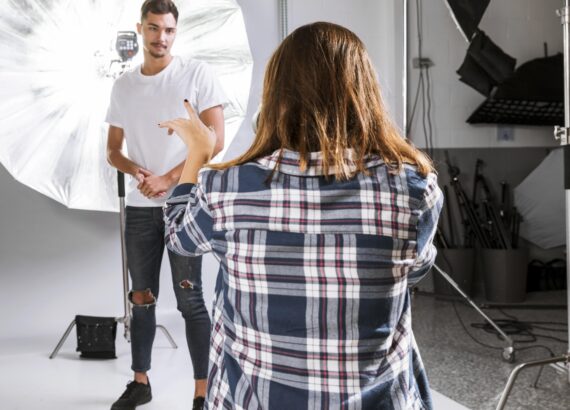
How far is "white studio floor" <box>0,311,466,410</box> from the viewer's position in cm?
225

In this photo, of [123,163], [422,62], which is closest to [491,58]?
[422,62]

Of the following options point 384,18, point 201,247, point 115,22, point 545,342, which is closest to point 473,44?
point 384,18

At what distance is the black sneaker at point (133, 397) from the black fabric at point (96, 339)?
0.55m

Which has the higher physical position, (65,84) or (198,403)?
(65,84)

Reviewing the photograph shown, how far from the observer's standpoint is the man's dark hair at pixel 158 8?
246 cm

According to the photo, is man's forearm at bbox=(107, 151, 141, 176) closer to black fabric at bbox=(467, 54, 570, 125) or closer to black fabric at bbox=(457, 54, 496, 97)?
black fabric at bbox=(457, 54, 496, 97)

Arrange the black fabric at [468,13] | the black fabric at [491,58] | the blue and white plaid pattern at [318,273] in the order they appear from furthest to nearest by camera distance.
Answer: the black fabric at [491,58] → the black fabric at [468,13] → the blue and white plaid pattern at [318,273]

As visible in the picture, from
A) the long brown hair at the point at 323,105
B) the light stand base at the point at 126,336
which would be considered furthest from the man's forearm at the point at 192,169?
the light stand base at the point at 126,336

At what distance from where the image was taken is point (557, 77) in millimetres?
3387

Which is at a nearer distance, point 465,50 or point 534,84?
point 534,84

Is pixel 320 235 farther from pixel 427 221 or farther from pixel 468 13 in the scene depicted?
pixel 468 13

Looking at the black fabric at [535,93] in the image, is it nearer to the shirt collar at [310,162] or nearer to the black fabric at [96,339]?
the black fabric at [96,339]

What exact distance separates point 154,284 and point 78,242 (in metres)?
1.01

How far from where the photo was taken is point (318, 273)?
91 cm
